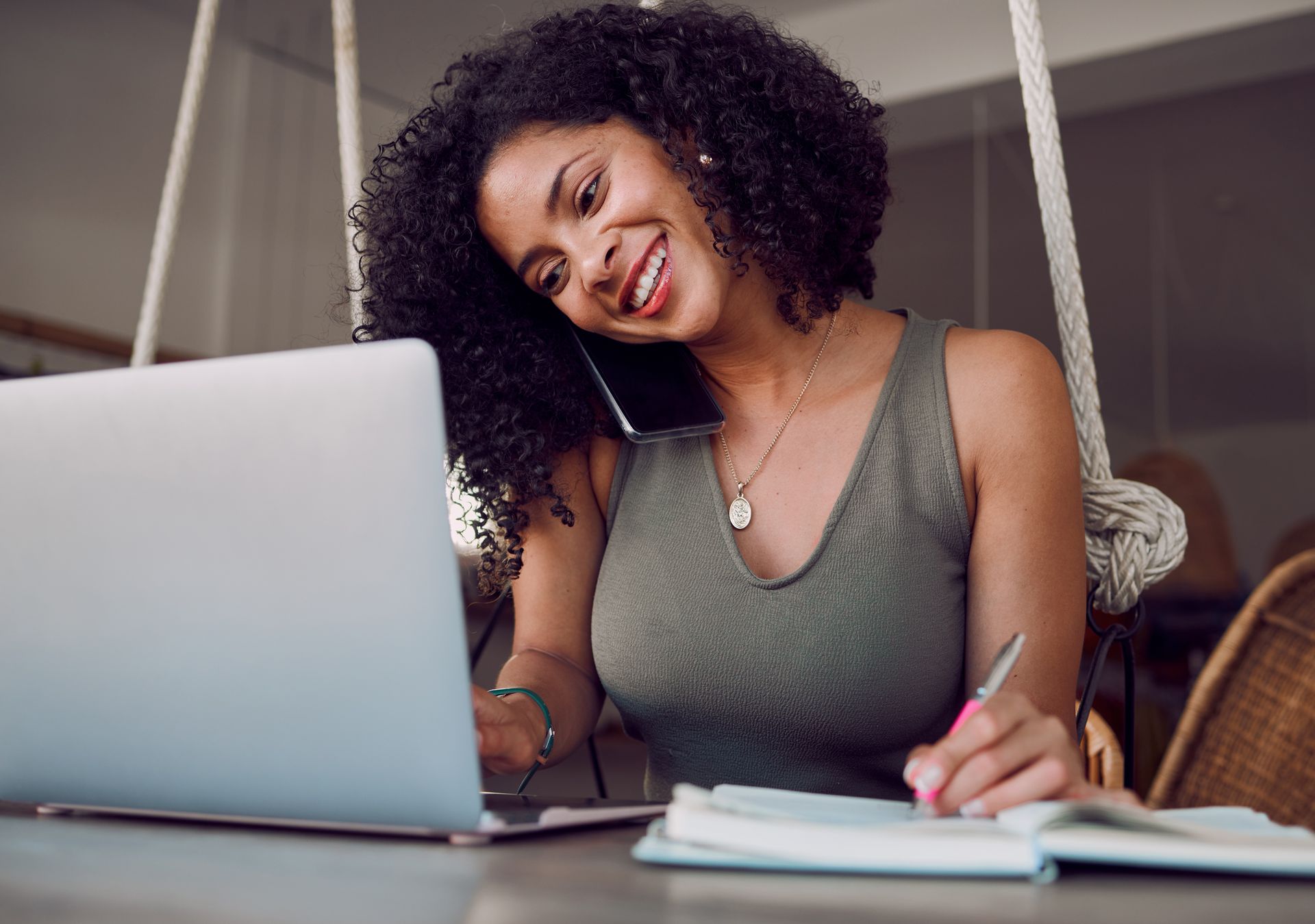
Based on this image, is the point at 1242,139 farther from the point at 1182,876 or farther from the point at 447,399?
the point at 1182,876

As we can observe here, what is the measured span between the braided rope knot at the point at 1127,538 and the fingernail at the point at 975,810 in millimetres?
605

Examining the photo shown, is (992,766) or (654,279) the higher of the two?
(654,279)

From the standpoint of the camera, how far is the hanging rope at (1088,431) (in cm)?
115

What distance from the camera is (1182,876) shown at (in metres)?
0.51

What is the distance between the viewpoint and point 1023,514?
109 cm

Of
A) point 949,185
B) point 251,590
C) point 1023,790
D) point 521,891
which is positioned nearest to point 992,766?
point 1023,790

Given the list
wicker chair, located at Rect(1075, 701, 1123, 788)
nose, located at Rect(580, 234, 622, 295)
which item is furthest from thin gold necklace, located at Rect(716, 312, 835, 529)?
wicker chair, located at Rect(1075, 701, 1123, 788)

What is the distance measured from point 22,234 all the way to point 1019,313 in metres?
3.98

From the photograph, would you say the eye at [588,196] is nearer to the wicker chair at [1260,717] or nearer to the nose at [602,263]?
the nose at [602,263]

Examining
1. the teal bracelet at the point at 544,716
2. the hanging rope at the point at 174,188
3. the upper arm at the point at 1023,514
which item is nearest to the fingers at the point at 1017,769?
the upper arm at the point at 1023,514

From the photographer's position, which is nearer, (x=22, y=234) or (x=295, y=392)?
(x=295, y=392)

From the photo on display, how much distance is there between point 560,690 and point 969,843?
0.75 m

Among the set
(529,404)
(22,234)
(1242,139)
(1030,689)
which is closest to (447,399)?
(529,404)

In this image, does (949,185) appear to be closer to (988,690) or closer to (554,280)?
(554,280)
